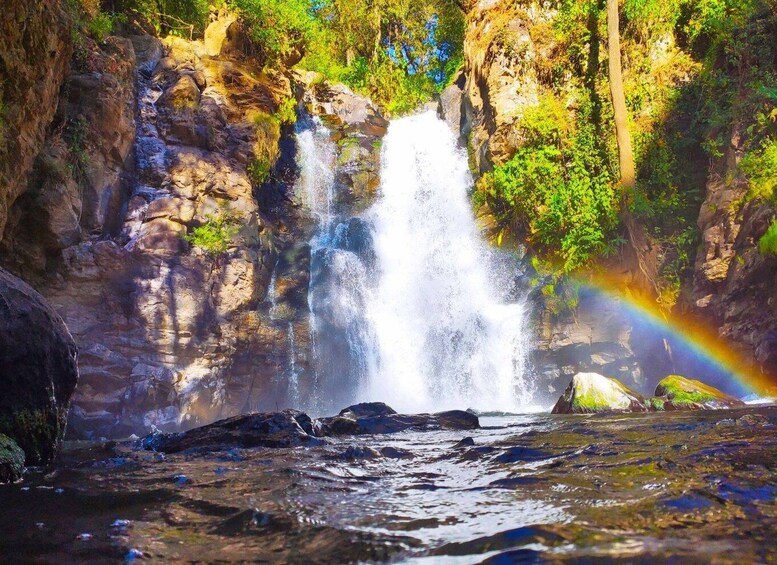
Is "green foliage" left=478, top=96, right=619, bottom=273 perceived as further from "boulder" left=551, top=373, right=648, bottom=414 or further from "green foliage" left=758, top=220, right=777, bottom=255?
"boulder" left=551, top=373, right=648, bottom=414

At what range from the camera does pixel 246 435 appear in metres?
6.07

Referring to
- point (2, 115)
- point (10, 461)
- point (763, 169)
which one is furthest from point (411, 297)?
point (10, 461)

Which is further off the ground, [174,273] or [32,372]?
[174,273]

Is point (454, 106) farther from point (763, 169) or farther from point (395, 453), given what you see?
point (395, 453)

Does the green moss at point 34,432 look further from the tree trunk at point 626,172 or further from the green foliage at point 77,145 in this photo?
the tree trunk at point 626,172

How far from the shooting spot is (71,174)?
1113 cm

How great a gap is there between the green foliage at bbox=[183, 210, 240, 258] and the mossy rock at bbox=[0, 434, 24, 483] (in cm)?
953

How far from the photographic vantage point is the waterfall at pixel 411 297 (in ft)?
47.4

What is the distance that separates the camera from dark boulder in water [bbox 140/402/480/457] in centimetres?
590

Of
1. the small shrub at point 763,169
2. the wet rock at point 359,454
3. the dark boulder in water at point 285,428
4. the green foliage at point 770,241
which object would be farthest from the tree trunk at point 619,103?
the wet rock at point 359,454

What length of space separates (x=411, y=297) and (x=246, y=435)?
10.7m

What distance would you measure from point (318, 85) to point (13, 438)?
64.4ft

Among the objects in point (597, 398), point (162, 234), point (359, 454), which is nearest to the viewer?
point (359, 454)

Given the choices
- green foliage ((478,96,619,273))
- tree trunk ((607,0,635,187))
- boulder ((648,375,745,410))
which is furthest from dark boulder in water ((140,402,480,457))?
tree trunk ((607,0,635,187))
